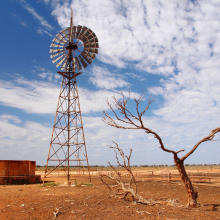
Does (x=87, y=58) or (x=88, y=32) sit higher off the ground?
(x=88, y=32)

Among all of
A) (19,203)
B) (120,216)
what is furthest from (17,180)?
(120,216)

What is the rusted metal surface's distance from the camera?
22438 millimetres

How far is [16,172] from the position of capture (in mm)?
23266

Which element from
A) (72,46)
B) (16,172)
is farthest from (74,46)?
(16,172)

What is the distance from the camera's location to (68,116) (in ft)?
71.6

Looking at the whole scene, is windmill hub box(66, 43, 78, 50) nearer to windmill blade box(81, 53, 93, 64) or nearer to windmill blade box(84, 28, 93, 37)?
windmill blade box(81, 53, 93, 64)

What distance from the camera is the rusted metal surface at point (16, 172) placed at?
2244 centimetres

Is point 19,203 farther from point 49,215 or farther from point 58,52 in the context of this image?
point 58,52

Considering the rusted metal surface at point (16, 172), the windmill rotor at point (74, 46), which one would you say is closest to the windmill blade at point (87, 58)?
the windmill rotor at point (74, 46)

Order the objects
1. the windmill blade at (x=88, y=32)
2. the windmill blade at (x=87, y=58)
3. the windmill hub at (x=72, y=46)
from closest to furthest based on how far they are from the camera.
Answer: the windmill blade at (x=88, y=32), the windmill hub at (x=72, y=46), the windmill blade at (x=87, y=58)

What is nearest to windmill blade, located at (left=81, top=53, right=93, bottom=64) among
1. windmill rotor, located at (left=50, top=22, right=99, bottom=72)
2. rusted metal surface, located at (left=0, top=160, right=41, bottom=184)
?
windmill rotor, located at (left=50, top=22, right=99, bottom=72)

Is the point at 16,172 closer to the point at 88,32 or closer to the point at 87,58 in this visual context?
the point at 87,58

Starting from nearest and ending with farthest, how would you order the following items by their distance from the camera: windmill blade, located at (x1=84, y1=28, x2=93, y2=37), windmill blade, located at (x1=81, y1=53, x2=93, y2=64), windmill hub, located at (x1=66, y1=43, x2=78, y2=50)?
1. windmill blade, located at (x1=84, y1=28, x2=93, y2=37)
2. windmill hub, located at (x1=66, y1=43, x2=78, y2=50)
3. windmill blade, located at (x1=81, y1=53, x2=93, y2=64)

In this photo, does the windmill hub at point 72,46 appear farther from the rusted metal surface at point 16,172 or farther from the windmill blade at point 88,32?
the rusted metal surface at point 16,172
